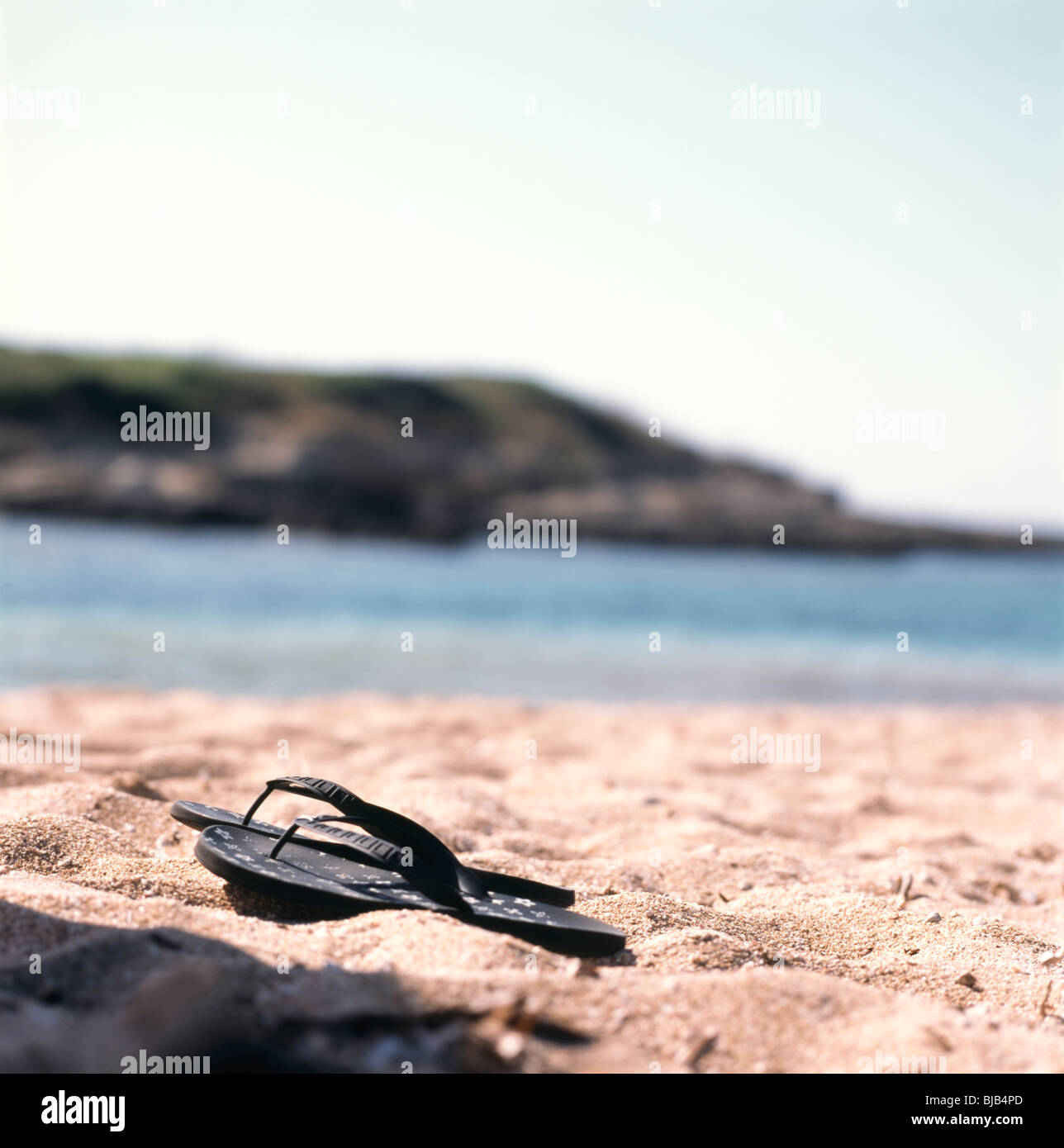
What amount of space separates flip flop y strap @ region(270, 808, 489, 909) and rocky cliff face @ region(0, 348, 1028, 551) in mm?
35908

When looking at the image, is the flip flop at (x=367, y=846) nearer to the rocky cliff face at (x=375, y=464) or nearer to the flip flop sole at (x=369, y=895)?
the flip flop sole at (x=369, y=895)

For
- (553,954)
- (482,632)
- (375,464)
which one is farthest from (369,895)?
(375,464)

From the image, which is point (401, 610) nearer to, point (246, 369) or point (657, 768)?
point (657, 768)

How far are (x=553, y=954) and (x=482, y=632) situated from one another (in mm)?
9154

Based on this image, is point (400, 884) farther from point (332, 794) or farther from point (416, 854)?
point (332, 794)

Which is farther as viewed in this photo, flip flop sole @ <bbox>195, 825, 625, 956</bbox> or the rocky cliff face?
the rocky cliff face

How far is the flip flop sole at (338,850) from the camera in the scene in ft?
6.44

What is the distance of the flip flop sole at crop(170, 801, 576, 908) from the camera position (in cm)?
196

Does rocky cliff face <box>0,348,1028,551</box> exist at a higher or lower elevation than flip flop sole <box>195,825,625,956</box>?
higher

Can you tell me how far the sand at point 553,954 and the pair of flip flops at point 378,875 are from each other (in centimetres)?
5

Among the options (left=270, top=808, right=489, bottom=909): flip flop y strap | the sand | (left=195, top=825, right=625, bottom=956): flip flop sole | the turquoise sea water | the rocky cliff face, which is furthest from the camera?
the rocky cliff face

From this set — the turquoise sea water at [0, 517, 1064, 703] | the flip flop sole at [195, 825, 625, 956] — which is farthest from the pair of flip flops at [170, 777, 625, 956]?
the turquoise sea water at [0, 517, 1064, 703]

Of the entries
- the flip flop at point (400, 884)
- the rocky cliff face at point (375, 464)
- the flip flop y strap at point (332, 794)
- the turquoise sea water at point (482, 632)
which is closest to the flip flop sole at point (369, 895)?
the flip flop at point (400, 884)

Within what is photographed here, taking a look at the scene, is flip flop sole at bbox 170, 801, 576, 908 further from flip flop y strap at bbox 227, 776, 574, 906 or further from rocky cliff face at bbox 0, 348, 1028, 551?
rocky cliff face at bbox 0, 348, 1028, 551
